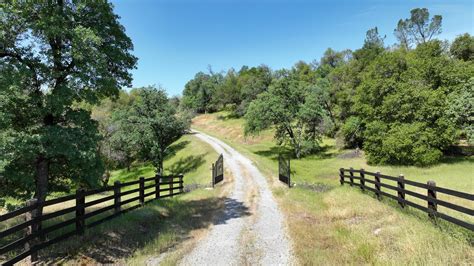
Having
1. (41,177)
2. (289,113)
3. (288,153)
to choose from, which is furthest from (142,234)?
(288,153)

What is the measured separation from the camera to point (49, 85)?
1006 centimetres

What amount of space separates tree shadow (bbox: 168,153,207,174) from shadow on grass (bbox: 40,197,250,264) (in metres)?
25.8

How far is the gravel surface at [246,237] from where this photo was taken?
685 cm

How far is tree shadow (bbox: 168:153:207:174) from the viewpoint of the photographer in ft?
127

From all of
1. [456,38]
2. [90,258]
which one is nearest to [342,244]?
[90,258]

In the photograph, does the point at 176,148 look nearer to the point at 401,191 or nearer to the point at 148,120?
the point at 148,120

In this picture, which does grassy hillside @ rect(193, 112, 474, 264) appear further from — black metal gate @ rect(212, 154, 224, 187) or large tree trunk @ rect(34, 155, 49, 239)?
large tree trunk @ rect(34, 155, 49, 239)

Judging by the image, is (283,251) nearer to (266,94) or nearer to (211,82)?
(266,94)

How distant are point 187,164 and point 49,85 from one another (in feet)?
104

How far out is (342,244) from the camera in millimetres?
7211

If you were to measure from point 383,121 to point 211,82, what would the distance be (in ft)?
280

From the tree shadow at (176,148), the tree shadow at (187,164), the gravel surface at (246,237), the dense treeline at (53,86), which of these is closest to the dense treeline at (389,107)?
the tree shadow at (187,164)

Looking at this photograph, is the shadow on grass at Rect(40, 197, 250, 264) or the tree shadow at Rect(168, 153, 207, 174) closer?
the shadow on grass at Rect(40, 197, 250, 264)

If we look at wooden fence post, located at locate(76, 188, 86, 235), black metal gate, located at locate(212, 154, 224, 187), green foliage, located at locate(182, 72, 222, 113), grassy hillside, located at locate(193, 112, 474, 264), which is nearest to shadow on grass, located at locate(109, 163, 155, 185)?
black metal gate, located at locate(212, 154, 224, 187)
